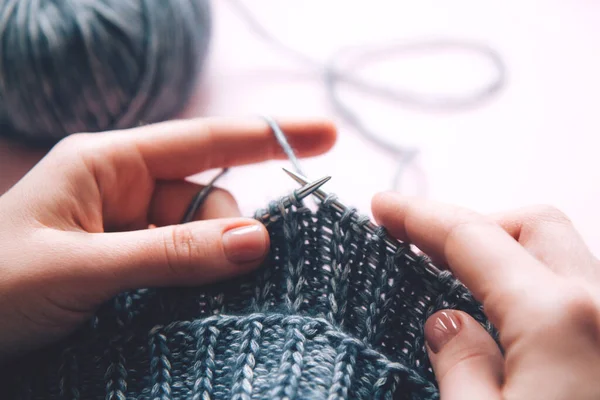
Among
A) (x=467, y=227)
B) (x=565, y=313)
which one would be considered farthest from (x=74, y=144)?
(x=565, y=313)

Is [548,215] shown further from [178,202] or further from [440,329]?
[178,202]

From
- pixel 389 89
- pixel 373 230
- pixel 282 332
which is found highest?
pixel 389 89

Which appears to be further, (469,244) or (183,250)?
(183,250)

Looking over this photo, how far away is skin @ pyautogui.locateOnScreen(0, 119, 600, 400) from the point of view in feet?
1.63

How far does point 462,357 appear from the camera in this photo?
56cm

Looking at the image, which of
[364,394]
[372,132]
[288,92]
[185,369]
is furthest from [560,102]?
[185,369]

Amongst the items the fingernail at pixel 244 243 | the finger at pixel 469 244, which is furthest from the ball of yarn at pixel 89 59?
the finger at pixel 469 244

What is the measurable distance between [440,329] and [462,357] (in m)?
0.04

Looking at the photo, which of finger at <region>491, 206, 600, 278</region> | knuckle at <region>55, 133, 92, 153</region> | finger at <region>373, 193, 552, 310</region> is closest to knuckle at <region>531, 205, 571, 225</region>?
finger at <region>491, 206, 600, 278</region>

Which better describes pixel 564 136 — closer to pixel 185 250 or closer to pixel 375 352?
pixel 375 352

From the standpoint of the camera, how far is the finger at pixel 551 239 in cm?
58

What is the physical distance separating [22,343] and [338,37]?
0.88 metres

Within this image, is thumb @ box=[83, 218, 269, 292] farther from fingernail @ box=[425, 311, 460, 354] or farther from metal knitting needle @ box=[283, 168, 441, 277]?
fingernail @ box=[425, 311, 460, 354]

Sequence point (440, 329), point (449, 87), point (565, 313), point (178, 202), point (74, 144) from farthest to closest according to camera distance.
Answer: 1. point (449, 87)
2. point (178, 202)
3. point (74, 144)
4. point (440, 329)
5. point (565, 313)
